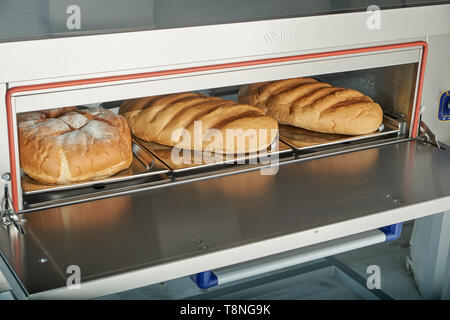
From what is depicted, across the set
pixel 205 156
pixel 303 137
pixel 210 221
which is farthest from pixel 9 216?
pixel 303 137

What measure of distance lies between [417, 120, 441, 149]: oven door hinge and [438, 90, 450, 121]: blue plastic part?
0.07 m

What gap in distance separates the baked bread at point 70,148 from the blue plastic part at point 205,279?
0.33 meters

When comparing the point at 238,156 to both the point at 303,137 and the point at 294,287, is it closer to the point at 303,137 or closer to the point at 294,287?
the point at 303,137

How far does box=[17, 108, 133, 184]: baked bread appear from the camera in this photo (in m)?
1.27

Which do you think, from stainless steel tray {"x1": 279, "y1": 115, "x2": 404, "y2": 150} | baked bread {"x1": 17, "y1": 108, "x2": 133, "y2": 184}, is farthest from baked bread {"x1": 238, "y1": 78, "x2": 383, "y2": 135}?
baked bread {"x1": 17, "y1": 108, "x2": 133, "y2": 184}

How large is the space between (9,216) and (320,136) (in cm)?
81

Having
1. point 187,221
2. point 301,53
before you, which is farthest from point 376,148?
point 187,221

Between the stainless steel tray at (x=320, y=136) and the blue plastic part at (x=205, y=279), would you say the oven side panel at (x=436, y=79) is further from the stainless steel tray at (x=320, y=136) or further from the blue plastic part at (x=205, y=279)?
the blue plastic part at (x=205, y=279)

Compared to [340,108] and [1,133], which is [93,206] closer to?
[1,133]

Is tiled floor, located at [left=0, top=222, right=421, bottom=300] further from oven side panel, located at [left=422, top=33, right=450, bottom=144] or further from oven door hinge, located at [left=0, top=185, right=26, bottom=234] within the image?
oven door hinge, located at [left=0, top=185, right=26, bottom=234]

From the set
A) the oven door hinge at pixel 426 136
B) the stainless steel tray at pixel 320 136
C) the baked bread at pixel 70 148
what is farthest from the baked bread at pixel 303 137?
the baked bread at pixel 70 148

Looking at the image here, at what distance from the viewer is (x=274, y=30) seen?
1.27 meters

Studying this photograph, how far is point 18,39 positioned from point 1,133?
180 millimetres

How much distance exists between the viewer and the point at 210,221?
1181mm
